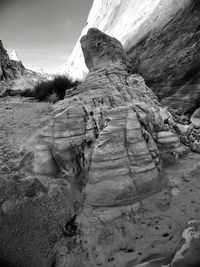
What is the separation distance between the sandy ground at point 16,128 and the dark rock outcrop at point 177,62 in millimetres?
3839

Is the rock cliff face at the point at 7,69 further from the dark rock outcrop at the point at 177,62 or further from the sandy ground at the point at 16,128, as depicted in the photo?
the dark rock outcrop at the point at 177,62

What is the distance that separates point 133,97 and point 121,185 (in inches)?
96.8

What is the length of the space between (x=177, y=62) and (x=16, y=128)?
532 cm

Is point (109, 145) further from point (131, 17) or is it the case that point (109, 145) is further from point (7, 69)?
point (7, 69)

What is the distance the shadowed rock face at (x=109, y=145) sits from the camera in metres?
3.37

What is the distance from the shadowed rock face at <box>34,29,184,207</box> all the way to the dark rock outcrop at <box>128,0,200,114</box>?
1.42m

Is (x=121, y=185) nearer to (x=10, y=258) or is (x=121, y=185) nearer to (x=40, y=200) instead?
(x=40, y=200)

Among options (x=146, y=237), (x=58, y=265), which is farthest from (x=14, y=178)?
(x=146, y=237)

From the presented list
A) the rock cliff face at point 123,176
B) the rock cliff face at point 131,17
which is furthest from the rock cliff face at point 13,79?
the rock cliff face at point 123,176

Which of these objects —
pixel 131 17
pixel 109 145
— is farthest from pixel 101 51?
pixel 131 17

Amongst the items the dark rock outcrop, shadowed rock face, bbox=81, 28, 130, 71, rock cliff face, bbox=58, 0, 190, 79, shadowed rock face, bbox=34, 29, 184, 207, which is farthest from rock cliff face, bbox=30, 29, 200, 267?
rock cliff face, bbox=58, 0, 190, 79

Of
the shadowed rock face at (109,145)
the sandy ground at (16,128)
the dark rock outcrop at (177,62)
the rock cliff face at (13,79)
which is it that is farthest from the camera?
the rock cliff face at (13,79)

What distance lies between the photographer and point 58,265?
8.95 feet

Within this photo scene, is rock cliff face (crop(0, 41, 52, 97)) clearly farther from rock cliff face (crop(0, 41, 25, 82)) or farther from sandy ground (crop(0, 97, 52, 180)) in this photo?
sandy ground (crop(0, 97, 52, 180))
